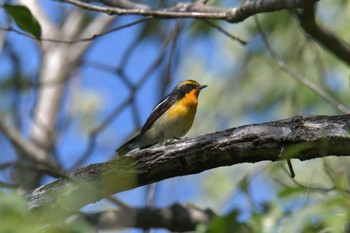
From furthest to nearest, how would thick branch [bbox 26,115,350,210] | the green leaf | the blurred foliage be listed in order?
the green leaf
thick branch [bbox 26,115,350,210]
the blurred foliage

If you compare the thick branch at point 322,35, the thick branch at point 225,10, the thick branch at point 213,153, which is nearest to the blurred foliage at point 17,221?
the thick branch at point 213,153

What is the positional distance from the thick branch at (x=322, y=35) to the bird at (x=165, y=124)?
103 inches

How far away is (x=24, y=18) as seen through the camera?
4348mm

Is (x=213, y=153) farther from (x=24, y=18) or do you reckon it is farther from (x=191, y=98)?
(x=191, y=98)

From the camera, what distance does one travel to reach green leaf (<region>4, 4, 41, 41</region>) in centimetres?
425

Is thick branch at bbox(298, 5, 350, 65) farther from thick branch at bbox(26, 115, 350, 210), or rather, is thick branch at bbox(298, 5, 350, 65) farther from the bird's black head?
the bird's black head

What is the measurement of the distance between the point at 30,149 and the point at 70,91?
2.46m

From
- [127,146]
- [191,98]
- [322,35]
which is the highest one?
[191,98]

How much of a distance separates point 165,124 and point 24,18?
2.98m

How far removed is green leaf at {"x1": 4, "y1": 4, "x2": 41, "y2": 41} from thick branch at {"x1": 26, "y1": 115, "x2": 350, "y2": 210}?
3.41ft

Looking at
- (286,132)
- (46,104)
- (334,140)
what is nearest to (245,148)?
(286,132)

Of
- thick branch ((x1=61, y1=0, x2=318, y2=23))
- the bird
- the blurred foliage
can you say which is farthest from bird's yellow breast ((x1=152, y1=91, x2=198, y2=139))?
the blurred foliage

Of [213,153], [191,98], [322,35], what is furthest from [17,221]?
[191,98]

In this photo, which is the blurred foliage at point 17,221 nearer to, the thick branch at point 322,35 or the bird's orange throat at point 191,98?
the thick branch at point 322,35
